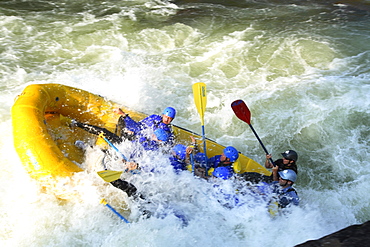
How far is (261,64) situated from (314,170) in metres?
3.25

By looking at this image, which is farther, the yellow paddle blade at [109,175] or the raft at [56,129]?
the raft at [56,129]

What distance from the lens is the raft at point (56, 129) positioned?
3.96m

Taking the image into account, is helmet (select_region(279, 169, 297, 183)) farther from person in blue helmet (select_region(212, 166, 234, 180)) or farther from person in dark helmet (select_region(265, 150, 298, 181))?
person in blue helmet (select_region(212, 166, 234, 180))

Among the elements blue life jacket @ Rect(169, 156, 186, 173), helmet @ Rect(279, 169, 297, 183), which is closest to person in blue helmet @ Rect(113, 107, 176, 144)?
blue life jacket @ Rect(169, 156, 186, 173)

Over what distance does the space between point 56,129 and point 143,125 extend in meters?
1.15

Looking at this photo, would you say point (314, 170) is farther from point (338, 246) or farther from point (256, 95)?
point (338, 246)

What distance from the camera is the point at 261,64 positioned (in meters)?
7.93

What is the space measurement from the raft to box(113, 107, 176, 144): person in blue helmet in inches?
8.6

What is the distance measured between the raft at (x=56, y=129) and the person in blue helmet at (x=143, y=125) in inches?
8.6

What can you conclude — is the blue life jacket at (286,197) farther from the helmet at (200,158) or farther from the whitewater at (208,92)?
the helmet at (200,158)

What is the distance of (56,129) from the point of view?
4.69m

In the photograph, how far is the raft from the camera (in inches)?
156

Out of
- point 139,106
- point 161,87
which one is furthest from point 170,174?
point 161,87

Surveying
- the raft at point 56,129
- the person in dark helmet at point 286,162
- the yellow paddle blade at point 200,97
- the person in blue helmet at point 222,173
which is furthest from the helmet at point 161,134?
the person in dark helmet at point 286,162
